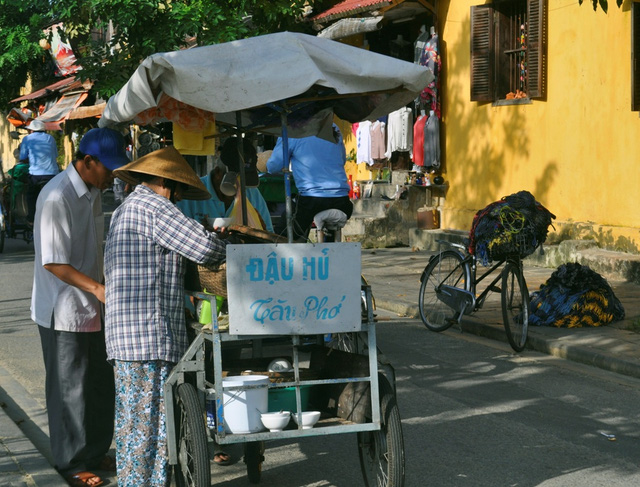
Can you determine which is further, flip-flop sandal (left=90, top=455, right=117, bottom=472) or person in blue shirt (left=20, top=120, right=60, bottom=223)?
person in blue shirt (left=20, top=120, right=60, bottom=223)

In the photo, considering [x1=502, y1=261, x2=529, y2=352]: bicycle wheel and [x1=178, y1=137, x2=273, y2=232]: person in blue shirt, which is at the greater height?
[x1=178, y1=137, x2=273, y2=232]: person in blue shirt

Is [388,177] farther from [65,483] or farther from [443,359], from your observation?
[65,483]

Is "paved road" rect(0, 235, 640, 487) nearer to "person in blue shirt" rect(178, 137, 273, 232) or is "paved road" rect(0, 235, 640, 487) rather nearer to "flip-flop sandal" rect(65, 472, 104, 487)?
"flip-flop sandal" rect(65, 472, 104, 487)

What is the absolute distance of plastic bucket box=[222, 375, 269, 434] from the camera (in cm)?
448

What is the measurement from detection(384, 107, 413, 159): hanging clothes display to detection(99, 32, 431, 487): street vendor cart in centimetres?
1265

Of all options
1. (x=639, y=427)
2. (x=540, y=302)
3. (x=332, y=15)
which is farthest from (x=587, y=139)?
(x=639, y=427)

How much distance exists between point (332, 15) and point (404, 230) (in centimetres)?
418

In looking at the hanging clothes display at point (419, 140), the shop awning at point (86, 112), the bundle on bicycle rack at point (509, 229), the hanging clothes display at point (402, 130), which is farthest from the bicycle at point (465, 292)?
the shop awning at point (86, 112)

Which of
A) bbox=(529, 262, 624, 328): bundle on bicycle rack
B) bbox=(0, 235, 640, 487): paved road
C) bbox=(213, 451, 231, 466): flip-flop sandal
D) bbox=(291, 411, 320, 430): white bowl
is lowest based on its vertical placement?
bbox=(0, 235, 640, 487): paved road

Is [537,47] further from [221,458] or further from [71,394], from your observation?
[71,394]

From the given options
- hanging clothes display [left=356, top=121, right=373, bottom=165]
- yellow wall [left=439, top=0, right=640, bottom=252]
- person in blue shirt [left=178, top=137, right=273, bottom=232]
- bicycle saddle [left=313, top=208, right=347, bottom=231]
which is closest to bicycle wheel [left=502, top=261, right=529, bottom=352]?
bicycle saddle [left=313, top=208, right=347, bottom=231]

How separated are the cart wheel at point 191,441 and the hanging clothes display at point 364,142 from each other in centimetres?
1502

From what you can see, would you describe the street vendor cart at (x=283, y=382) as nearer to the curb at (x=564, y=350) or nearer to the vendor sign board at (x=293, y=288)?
the vendor sign board at (x=293, y=288)

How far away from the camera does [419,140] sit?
58.4 ft
